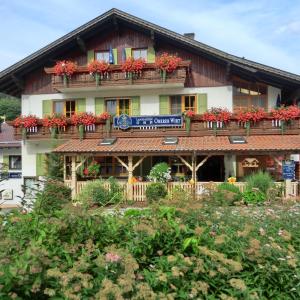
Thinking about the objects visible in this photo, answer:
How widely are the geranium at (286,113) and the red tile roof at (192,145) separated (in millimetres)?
840

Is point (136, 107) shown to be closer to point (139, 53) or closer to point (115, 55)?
point (139, 53)

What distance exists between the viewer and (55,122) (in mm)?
20281

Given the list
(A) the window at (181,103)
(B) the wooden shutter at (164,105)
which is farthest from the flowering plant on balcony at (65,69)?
(A) the window at (181,103)

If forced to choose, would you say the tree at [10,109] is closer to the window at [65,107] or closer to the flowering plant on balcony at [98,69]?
the window at [65,107]

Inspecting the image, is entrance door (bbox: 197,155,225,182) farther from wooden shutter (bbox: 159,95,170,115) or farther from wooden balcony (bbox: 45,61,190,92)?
wooden balcony (bbox: 45,61,190,92)

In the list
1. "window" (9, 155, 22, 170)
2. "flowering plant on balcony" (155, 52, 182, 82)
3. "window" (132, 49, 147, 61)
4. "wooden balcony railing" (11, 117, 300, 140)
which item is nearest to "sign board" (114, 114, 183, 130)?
"wooden balcony railing" (11, 117, 300, 140)

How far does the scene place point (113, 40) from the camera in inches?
847

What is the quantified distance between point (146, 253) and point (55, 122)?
1710 centimetres

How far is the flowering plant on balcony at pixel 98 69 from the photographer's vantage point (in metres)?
20.1

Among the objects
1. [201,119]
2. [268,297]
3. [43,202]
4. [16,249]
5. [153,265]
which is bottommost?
[268,297]

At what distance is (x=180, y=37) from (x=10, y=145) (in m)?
11.4

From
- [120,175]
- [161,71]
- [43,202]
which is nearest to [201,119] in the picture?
[161,71]

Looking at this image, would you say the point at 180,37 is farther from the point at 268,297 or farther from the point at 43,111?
the point at 268,297

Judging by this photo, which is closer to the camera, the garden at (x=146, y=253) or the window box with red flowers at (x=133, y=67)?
the garden at (x=146, y=253)
